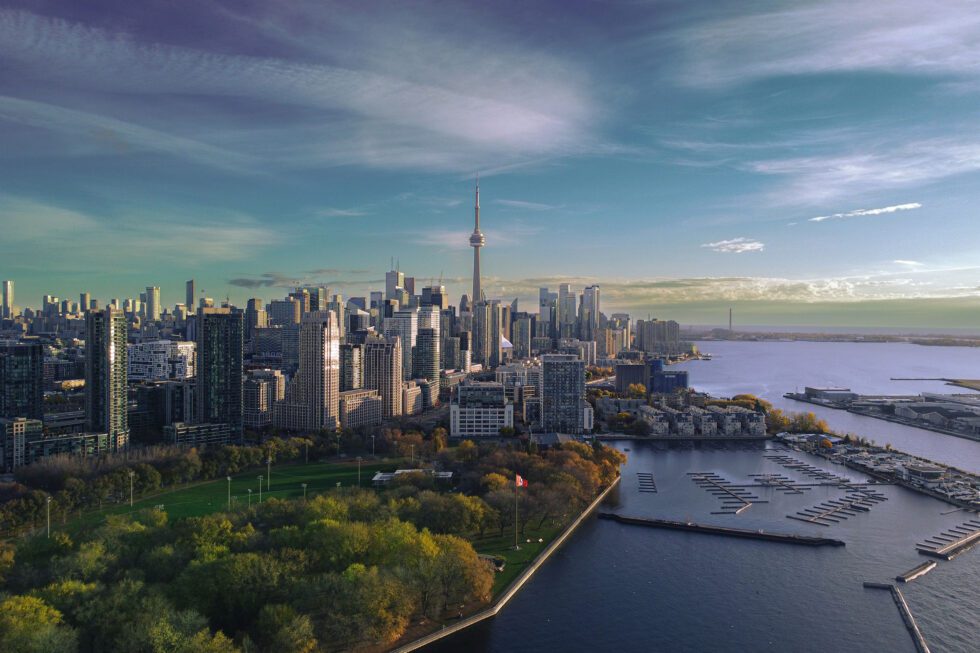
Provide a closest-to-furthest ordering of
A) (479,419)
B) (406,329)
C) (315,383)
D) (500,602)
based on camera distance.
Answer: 1. (500,602)
2. (479,419)
3. (315,383)
4. (406,329)

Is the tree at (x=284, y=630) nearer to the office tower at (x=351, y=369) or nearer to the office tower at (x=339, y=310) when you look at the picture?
the office tower at (x=351, y=369)

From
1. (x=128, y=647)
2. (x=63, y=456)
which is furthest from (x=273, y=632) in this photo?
(x=63, y=456)

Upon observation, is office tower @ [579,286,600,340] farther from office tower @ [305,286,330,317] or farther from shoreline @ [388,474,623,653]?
shoreline @ [388,474,623,653]

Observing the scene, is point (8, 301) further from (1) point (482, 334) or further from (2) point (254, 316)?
(1) point (482, 334)

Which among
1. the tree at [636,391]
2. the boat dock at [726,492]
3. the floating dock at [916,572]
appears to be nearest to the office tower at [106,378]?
the boat dock at [726,492]

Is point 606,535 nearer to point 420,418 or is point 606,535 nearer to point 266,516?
point 266,516

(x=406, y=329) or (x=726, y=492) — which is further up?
(x=406, y=329)

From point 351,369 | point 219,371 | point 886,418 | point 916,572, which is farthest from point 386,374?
point 916,572
